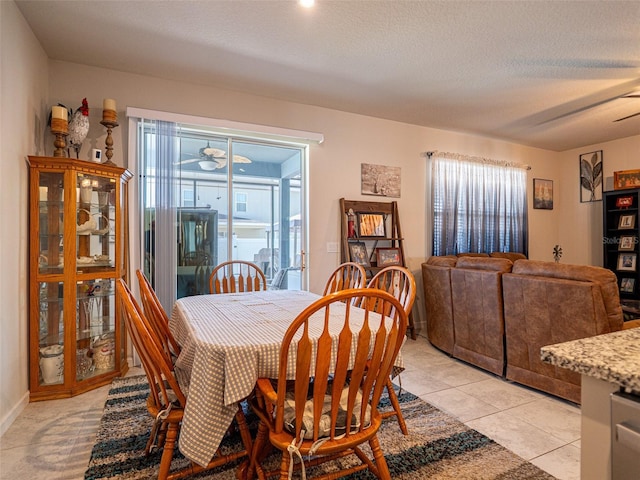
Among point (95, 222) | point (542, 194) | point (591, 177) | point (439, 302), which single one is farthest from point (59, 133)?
point (591, 177)

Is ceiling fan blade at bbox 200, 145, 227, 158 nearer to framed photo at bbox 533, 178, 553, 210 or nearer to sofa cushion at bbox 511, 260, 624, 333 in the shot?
sofa cushion at bbox 511, 260, 624, 333

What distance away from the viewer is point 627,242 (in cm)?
475

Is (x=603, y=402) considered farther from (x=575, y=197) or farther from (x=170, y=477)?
(x=575, y=197)

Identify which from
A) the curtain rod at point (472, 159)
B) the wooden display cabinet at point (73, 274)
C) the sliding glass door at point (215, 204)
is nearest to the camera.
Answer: the wooden display cabinet at point (73, 274)

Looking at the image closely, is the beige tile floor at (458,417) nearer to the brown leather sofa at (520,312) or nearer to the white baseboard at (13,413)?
the white baseboard at (13,413)

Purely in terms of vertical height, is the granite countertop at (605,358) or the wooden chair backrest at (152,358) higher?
the granite countertop at (605,358)

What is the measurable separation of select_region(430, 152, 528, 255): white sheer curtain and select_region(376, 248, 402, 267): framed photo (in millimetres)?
737

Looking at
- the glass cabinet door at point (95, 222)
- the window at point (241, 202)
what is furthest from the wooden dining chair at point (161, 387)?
the window at point (241, 202)

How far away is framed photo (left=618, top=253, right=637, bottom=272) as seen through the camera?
4.68m

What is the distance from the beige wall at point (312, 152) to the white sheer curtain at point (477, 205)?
A: 195mm

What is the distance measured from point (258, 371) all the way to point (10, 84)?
2399mm

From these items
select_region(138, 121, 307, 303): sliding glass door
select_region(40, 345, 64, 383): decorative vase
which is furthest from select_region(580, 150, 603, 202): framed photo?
select_region(40, 345, 64, 383): decorative vase

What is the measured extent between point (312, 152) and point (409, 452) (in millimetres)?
2997

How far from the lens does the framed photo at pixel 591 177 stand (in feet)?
17.4
